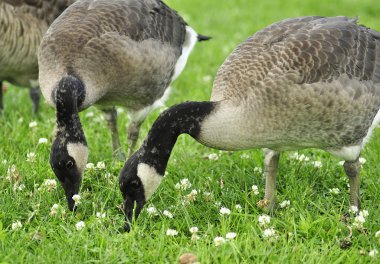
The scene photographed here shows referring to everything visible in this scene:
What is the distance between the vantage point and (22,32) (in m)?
8.09

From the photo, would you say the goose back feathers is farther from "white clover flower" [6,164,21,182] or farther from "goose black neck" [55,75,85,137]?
"white clover flower" [6,164,21,182]

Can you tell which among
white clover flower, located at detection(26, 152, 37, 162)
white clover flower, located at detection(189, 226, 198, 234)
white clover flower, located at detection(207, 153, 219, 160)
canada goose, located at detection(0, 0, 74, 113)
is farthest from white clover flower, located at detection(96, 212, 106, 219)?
canada goose, located at detection(0, 0, 74, 113)

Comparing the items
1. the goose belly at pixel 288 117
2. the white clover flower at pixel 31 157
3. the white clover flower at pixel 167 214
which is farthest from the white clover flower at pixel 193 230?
the white clover flower at pixel 31 157

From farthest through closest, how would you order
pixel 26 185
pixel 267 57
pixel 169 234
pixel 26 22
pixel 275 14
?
pixel 275 14
pixel 26 22
pixel 26 185
pixel 267 57
pixel 169 234

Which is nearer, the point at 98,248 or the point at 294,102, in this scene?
the point at 98,248

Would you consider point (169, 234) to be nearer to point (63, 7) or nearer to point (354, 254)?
point (354, 254)

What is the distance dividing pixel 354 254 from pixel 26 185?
3289 mm

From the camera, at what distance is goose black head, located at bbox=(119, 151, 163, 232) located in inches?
209

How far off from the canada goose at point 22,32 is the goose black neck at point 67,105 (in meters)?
2.28

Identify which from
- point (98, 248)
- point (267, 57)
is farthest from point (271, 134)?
point (98, 248)

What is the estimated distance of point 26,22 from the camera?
8.14m

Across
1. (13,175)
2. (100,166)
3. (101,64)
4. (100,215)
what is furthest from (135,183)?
(101,64)

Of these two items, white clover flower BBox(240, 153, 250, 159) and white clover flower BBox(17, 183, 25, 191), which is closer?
white clover flower BBox(17, 183, 25, 191)

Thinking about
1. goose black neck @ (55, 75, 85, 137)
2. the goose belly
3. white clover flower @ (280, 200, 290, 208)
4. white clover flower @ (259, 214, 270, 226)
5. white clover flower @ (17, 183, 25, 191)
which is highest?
the goose belly
